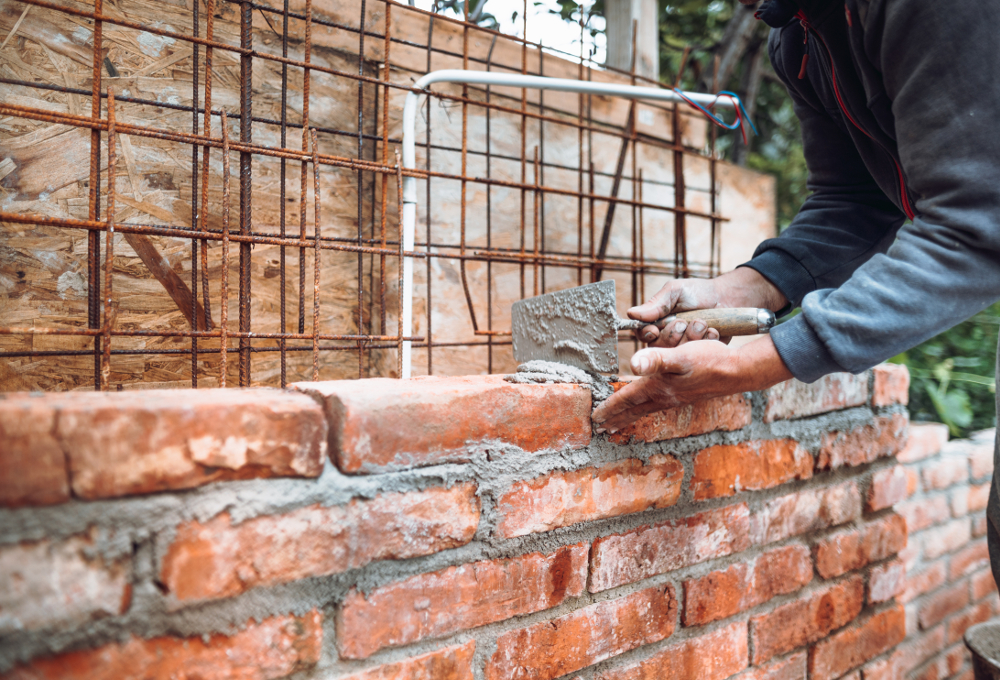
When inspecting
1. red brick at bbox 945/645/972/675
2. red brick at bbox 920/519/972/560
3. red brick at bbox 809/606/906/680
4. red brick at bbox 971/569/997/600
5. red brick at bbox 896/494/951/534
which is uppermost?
red brick at bbox 896/494/951/534

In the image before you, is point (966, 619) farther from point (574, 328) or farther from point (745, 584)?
point (574, 328)

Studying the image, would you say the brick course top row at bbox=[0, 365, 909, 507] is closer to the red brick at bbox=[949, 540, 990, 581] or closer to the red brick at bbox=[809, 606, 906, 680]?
the red brick at bbox=[809, 606, 906, 680]

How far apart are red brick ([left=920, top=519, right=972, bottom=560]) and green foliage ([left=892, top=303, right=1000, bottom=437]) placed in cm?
59

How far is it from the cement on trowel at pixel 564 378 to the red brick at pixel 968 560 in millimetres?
2155

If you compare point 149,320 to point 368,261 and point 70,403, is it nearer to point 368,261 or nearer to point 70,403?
point 368,261

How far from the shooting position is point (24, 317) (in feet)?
4.39

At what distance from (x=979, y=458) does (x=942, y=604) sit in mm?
645

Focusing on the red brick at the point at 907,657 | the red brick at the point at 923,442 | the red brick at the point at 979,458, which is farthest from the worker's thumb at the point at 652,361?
the red brick at the point at 979,458

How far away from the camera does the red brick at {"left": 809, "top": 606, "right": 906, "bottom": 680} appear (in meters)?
1.20

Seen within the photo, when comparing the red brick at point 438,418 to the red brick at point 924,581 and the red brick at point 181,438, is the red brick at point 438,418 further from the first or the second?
the red brick at point 924,581

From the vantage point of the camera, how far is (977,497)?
240 centimetres

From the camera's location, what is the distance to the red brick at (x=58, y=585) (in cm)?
53

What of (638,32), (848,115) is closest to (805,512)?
(848,115)

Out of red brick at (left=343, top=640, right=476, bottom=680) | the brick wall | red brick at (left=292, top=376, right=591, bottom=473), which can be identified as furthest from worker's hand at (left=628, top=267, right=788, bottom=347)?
red brick at (left=343, top=640, right=476, bottom=680)
